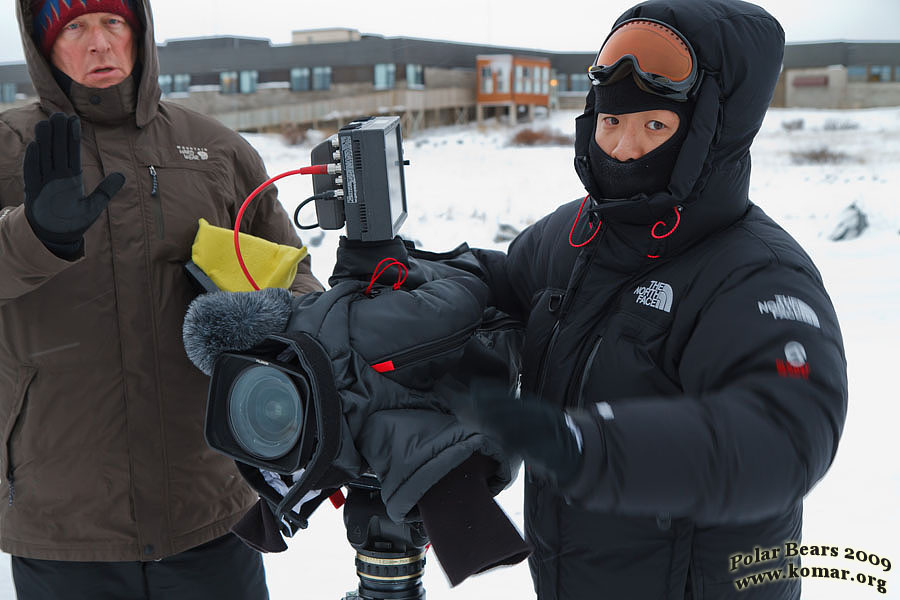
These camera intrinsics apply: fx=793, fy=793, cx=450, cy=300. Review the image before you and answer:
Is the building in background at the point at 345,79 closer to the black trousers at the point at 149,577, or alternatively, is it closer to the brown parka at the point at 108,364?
the brown parka at the point at 108,364

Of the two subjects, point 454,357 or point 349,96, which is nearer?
point 454,357

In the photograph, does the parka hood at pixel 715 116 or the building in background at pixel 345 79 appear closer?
the parka hood at pixel 715 116

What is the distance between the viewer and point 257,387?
134cm

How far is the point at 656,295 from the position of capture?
130 centimetres

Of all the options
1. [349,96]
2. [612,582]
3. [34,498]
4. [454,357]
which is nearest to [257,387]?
[454,357]

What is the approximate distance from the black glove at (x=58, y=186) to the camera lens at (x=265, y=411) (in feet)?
1.70

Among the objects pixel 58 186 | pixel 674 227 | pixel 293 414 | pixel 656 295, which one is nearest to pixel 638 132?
pixel 674 227

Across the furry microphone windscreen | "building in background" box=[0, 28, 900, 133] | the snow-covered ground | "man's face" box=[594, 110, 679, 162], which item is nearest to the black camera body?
the furry microphone windscreen

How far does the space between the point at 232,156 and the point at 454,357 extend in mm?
956

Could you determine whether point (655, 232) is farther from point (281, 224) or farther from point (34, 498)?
point (34, 498)

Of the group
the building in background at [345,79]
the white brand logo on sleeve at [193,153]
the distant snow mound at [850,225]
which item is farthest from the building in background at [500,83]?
the white brand logo on sleeve at [193,153]

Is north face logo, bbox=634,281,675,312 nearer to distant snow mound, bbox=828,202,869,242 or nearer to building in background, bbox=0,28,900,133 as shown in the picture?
distant snow mound, bbox=828,202,869,242

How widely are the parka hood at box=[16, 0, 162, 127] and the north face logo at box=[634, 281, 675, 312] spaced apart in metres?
1.26

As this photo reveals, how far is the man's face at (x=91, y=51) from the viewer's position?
1810mm
